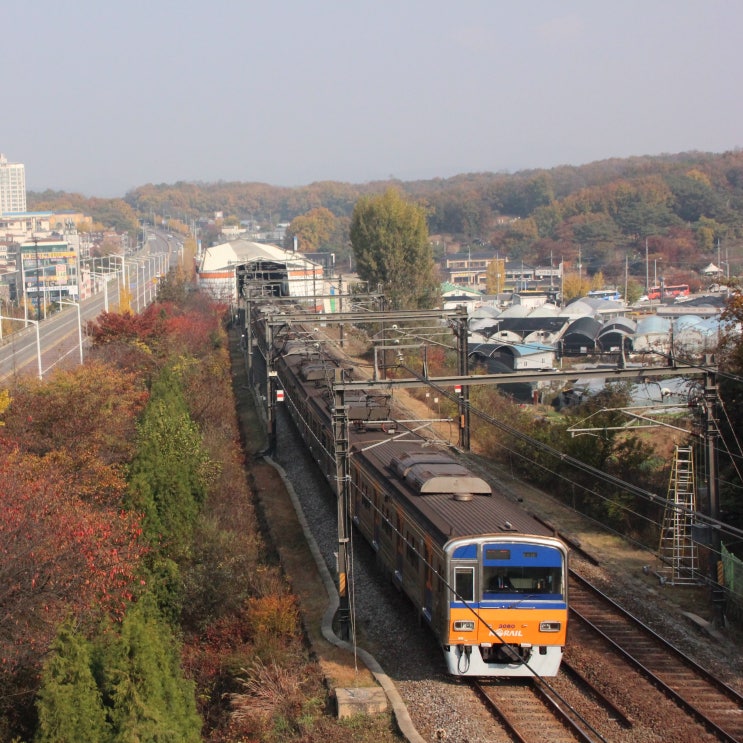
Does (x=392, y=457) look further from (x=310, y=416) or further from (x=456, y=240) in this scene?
(x=456, y=240)

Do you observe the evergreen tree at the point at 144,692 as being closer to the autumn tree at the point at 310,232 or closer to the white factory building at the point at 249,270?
the white factory building at the point at 249,270

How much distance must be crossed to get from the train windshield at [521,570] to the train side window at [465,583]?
13 centimetres

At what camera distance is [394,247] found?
5053 centimetres

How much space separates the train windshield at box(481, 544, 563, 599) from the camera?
11406mm

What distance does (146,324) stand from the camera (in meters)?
36.9

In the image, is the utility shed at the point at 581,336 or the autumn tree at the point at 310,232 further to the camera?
the autumn tree at the point at 310,232

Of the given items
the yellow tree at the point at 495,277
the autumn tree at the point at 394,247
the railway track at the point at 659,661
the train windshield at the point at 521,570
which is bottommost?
the railway track at the point at 659,661

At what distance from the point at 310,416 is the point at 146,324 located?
1660 centimetres

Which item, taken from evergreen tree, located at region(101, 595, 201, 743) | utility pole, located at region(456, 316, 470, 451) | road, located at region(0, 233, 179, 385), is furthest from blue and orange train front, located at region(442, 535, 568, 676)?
road, located at region(0, 233, 179, 385)

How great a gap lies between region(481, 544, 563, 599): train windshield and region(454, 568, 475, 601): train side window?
134mm

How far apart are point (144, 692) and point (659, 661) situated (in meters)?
6.56

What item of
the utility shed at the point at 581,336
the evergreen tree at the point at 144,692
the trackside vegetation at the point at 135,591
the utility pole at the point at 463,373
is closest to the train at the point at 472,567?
the trackside vegetation at the point at 135,591

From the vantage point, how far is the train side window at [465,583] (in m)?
11.4

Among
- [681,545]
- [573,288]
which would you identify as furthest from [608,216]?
[681,545]
